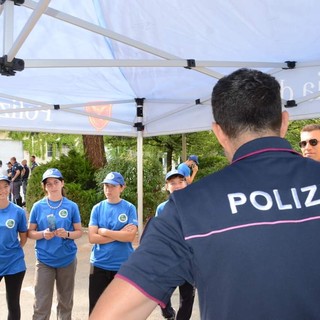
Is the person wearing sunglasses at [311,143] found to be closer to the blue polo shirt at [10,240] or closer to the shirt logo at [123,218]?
the shirt logo at [123,218]

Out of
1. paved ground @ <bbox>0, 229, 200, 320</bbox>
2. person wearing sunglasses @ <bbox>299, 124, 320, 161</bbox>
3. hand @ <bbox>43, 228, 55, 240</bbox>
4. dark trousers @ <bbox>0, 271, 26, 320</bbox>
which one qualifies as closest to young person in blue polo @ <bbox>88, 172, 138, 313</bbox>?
hand @ <bbox>43, 228, 55, 240</bbox>

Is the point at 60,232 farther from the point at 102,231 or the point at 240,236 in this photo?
the point at 240,236

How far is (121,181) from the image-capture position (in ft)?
13.6

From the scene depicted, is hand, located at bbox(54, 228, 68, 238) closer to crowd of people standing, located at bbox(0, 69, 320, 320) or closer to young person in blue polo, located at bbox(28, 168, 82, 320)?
young person in blue polo, located at bbox(28, 168, 82, 320)

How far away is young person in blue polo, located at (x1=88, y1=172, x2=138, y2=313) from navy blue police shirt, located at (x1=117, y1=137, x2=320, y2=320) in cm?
290

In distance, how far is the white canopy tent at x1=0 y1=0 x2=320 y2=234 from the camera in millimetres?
3039

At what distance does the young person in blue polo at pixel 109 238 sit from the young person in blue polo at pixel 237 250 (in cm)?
289

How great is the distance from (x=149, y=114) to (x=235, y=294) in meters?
4.65

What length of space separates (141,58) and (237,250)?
3.57m

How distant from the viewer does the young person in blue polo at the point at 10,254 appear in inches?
146

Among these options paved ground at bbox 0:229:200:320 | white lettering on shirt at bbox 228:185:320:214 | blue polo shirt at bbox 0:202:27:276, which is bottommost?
paved ground at bbox 0:229:200:320

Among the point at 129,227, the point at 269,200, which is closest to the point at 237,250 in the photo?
the point at 269,200

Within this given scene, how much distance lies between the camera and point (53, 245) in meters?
3.91

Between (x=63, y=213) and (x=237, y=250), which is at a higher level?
(x=237, y=250)
